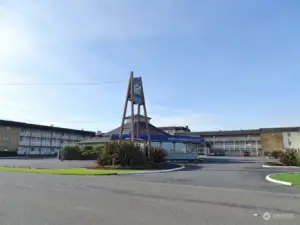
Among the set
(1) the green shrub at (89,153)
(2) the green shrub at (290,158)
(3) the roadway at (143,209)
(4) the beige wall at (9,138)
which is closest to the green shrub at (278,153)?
(2) the green shrub at (290,158)

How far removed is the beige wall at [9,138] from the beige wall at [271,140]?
72358 millimetres

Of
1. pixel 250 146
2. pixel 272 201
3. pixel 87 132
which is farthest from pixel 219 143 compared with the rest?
pixel 272 201

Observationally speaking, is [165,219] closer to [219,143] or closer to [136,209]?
[136,209]

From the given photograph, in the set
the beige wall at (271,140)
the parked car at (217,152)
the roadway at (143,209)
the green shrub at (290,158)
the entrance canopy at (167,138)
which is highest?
the beige wall at (271,140)

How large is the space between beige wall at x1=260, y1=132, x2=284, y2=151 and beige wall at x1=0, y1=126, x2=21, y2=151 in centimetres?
7236

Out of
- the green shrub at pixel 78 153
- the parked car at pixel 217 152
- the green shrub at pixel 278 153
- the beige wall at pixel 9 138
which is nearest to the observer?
the green shrub at pixel 278 153

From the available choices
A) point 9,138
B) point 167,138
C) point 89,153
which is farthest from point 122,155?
point 9,138

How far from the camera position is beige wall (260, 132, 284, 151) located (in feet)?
308

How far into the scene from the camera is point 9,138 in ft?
267

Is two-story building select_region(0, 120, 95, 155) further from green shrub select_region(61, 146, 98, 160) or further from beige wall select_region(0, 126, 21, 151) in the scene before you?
green shrub select_region(61, 146, 98, 160)

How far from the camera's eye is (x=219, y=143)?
350 feet

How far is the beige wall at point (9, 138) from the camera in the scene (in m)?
80.0

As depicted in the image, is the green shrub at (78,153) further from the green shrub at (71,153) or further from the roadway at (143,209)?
the roadway at (143,209)

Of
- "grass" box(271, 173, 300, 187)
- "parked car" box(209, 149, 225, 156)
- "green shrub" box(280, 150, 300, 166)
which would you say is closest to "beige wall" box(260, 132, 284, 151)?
"parked car" box(209, 149, 225, 156)
